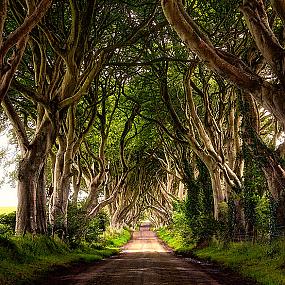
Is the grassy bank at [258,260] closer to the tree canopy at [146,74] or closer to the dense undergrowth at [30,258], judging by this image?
the tree canopy at [146,74]

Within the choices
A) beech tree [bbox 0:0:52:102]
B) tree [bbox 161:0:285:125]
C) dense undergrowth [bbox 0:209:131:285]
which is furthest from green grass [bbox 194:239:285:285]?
beech tree [bbox 0:0:52:102]

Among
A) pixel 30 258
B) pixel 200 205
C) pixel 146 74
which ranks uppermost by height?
pixel 146 74

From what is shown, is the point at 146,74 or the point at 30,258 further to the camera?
the point at 146,74

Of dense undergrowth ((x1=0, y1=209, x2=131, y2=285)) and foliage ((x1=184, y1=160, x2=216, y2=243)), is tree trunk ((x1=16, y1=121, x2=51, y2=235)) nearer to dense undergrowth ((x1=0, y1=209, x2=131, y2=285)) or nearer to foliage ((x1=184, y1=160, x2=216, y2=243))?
dense undergrowth ((x1=0, y1=209, x2=131, y2=285))

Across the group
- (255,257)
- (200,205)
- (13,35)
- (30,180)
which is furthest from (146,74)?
(13,35)

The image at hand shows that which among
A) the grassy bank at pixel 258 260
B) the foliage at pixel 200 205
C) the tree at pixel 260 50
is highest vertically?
the tree at pixel 260 50

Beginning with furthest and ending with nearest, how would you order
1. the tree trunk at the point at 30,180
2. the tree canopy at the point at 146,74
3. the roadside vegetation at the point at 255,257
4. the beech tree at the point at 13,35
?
the tree trunk at the point at 30,180 < the roadside vegetation at the point at 255,257 < the tree canopy at the point at 146,74 < the beech tree at the point at 13,35

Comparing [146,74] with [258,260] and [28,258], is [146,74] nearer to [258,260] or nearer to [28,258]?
[258,260]

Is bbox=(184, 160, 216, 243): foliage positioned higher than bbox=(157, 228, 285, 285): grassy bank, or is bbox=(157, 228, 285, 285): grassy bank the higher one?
bbox=(184, 160, 216, 243): foliage

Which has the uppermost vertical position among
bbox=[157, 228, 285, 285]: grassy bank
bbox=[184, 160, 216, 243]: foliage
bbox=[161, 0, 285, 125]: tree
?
bbox=[161, 0, 285, 125]: tree

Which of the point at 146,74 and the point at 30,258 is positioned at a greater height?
the point at 146,74

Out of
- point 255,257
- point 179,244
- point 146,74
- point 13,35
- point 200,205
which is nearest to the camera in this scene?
point 13,35

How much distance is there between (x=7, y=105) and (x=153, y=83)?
1051 centimetres

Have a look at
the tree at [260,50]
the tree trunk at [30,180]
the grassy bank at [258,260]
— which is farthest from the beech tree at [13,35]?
the grassy bank at [258,260]
